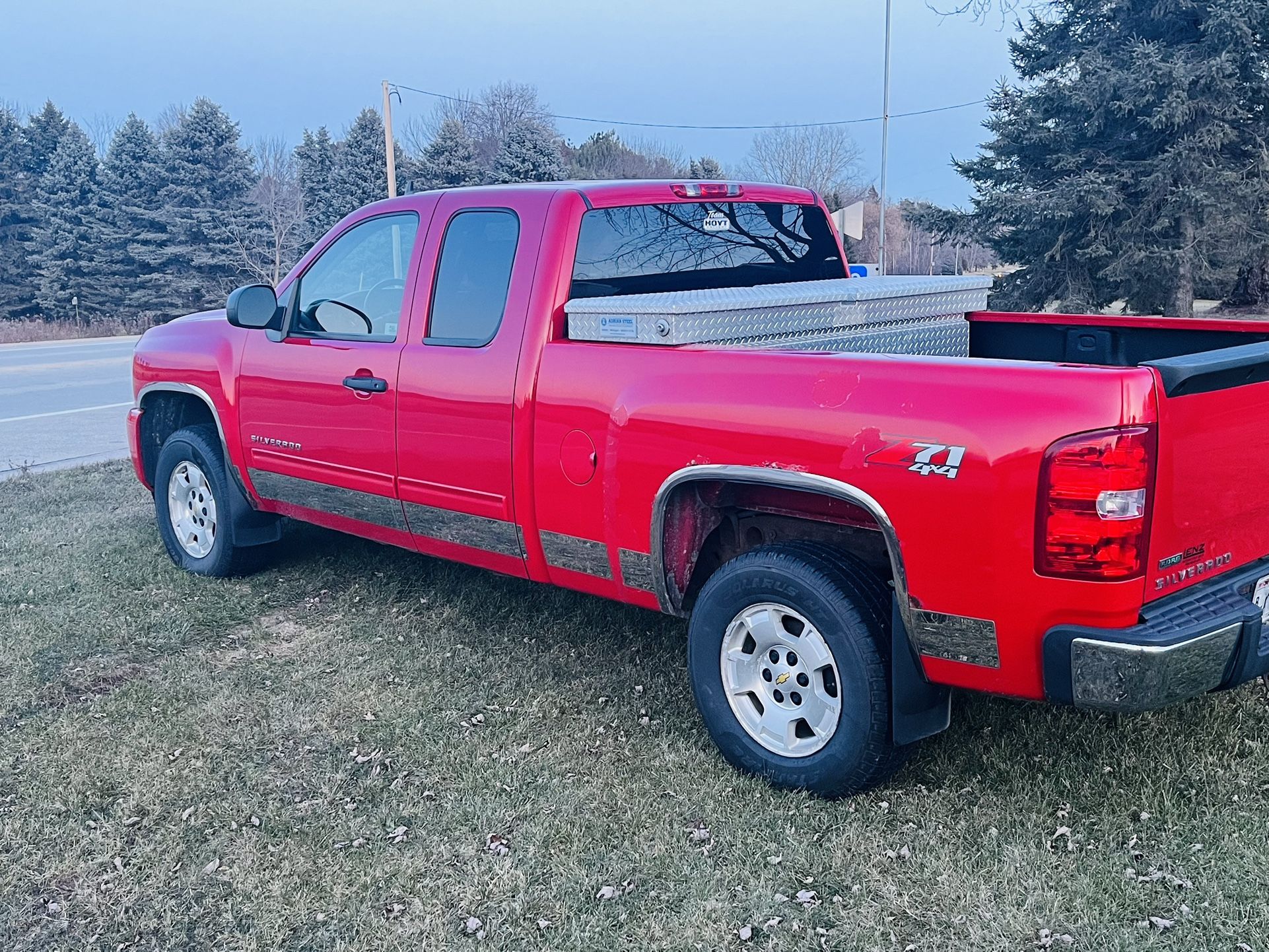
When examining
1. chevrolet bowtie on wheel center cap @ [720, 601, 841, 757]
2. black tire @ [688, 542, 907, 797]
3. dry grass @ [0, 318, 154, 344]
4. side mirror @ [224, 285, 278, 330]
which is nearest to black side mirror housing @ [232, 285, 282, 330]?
side mirror @ [224, 285, 278, 330]

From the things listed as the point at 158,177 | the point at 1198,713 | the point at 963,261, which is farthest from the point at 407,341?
the point at 963,261

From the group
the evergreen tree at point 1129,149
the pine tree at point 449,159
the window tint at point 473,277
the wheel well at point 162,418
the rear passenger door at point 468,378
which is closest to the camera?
the rear passenger door at point 468,378

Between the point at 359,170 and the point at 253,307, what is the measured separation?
41.8m

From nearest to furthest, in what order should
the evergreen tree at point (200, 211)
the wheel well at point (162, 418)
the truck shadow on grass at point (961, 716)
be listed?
the truck shadow on grass at point (961, 716) → the wheel well at point (162, 418) → the evergreen tree at point (200, 211)

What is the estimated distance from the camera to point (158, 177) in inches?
1636

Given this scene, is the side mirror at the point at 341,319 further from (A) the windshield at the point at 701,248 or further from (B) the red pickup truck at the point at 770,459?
(A) the windshield at the point at 701,248

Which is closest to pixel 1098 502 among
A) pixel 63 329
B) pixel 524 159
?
pixel 63 329

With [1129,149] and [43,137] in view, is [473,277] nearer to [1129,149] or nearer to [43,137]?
[1129,149]

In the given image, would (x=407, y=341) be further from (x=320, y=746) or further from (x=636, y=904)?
(x=636, y=904)

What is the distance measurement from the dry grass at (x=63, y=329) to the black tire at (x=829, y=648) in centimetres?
3134

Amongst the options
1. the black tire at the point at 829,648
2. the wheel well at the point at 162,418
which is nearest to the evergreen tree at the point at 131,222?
the wheel well at the point at 162,418

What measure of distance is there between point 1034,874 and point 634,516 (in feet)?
5.47

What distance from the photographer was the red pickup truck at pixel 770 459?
2992mm

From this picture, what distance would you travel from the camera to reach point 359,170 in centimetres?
4466
